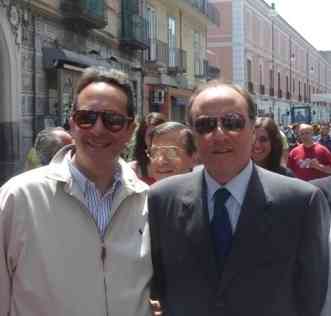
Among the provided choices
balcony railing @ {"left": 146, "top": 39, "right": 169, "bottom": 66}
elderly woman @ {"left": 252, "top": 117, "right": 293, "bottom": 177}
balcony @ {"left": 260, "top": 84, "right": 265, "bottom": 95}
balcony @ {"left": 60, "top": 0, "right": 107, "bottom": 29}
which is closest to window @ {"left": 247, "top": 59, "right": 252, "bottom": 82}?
balcony @ {"left": 260, "top": 84, "right": 265, "bottom": 95}

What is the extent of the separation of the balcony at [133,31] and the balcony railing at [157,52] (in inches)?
78.5

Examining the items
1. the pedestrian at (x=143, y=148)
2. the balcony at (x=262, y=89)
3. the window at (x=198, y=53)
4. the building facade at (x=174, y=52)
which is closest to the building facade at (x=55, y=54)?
the building facade at (x=174, y=52)

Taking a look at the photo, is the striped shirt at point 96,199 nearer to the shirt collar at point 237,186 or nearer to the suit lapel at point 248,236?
the shirt collar at point 237,186

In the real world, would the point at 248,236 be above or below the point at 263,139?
below

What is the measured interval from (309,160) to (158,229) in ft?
21.4

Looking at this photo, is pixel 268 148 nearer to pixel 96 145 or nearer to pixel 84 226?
pixel 96 145

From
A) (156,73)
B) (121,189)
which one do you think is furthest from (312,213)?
(156,73)

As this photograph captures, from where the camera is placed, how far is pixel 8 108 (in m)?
13.3

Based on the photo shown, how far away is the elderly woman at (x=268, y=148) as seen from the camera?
5.02 metres

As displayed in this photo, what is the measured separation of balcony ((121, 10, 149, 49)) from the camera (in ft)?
65.2

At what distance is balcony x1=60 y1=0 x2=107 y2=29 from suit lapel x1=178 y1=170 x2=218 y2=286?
43.5 ft

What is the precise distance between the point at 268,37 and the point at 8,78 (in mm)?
37530

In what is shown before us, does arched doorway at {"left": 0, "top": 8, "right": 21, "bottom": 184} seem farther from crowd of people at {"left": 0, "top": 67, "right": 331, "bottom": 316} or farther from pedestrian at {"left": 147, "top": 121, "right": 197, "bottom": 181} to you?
crowd of people at {"left": 0, "top": 67, "right": 331, "bottom": 316}

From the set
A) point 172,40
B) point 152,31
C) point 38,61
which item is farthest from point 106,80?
point 172,40
